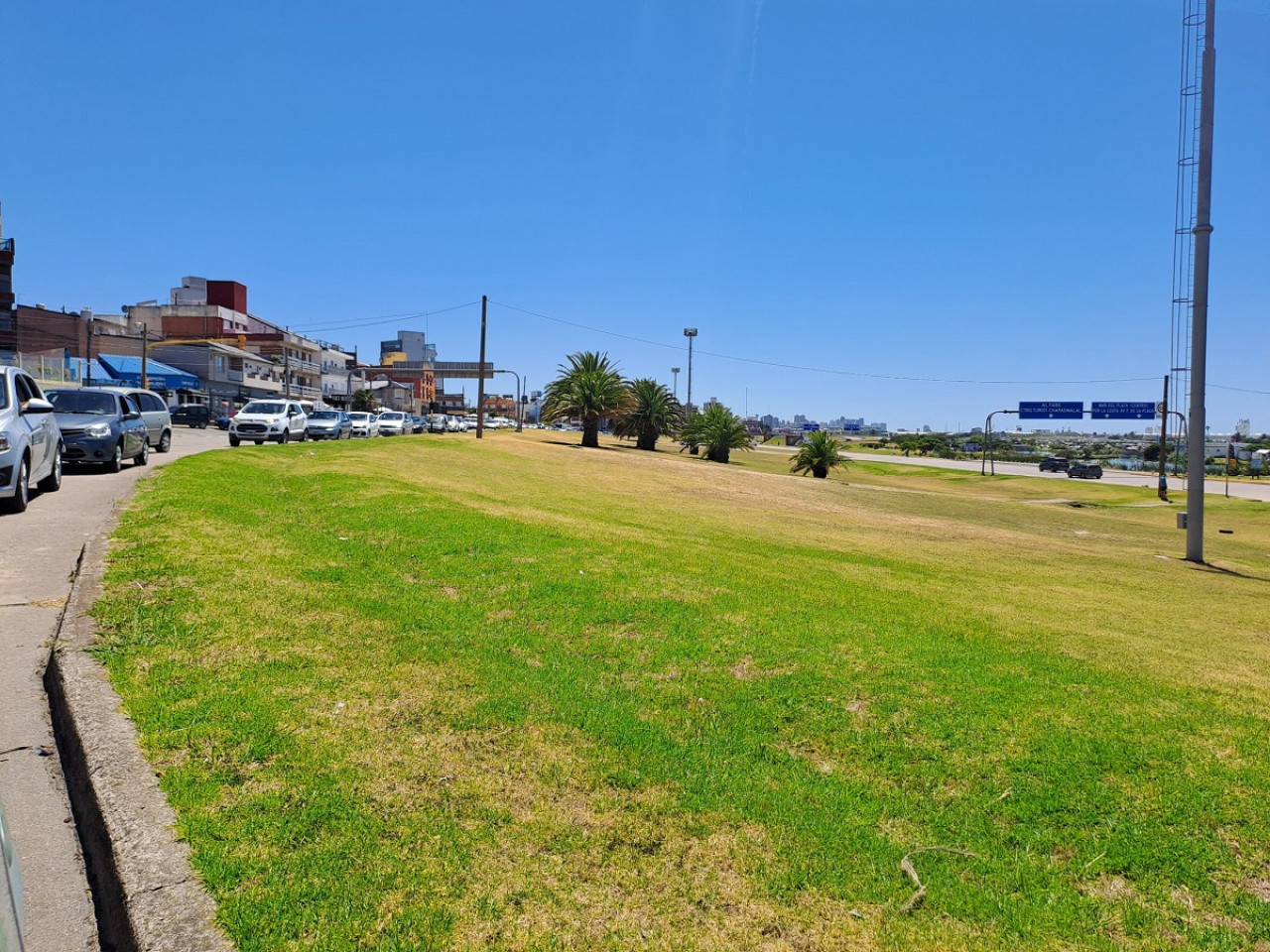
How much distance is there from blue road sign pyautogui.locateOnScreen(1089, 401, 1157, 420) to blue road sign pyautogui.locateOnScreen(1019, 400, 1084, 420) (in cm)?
232

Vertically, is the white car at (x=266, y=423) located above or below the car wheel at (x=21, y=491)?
above

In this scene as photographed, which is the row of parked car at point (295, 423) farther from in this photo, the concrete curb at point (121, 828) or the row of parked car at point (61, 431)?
the concrete curb at point (121, 828)

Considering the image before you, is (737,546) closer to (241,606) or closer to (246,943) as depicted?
(241,606)

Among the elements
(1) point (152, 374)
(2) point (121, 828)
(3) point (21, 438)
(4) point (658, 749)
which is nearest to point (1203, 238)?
(4) point (658, 749)

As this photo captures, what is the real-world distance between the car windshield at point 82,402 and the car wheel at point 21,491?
19.9 ft

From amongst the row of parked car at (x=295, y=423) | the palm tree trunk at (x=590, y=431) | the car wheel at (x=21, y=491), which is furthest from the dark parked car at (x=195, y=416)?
the car wheel at (x=21, y=491)

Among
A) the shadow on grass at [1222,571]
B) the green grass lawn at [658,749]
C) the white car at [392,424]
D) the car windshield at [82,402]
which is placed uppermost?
the white car at [392,424]

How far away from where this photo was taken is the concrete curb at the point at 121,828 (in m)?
2.54

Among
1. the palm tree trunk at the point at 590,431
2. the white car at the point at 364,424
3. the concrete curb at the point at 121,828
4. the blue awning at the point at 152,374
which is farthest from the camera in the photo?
the blue awning at the point at 152,374

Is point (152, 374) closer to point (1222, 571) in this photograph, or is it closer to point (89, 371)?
point (89, 371)

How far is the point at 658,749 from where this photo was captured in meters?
4.16

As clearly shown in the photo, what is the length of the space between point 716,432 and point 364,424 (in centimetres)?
2411

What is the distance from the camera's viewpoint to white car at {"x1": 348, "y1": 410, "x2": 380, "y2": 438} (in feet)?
141

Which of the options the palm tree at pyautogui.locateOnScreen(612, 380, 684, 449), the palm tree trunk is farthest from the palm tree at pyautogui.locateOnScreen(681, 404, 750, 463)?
the palm tree trunk
